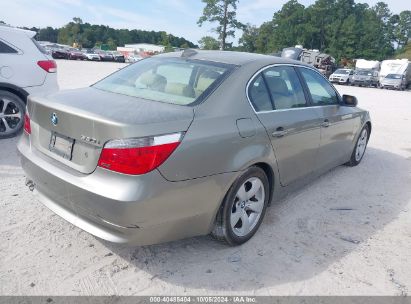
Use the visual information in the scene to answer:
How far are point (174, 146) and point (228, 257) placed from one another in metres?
1.17

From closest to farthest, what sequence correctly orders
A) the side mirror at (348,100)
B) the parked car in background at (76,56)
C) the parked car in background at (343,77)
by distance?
the side mirror at (348,100) → the parked car in background at (343,77) → the parked car in background at (76,56)

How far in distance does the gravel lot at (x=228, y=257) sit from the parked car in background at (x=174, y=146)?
0.32 metres

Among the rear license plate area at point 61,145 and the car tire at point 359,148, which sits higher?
the rear license plate area at point 61,145

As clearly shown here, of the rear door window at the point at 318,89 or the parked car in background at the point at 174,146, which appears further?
the rear door window at the point at 318,89

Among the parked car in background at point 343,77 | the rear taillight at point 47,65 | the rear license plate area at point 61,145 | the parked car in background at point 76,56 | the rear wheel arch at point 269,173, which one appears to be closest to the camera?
the rear license plate area at point 61,145

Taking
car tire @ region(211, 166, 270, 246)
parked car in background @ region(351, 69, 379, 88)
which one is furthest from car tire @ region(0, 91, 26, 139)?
parked car in background @ region(351, 69, 379, 88)

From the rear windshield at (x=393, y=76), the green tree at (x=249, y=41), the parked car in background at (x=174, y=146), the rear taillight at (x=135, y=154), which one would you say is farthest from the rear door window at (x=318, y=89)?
the green tree at (x=249, y=41)

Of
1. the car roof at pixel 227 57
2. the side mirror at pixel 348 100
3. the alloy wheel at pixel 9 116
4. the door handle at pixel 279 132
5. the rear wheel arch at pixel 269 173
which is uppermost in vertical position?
the car roof at pixel 227 57

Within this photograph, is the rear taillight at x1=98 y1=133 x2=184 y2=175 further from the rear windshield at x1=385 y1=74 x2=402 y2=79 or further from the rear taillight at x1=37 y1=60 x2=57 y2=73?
the rear windshield at x1=385 y1=74 x2=402 y2=79

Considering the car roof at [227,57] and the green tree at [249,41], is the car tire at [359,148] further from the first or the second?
the green tree at [249,41]

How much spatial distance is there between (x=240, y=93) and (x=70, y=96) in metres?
1.40

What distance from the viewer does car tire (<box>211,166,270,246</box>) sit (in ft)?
10.00

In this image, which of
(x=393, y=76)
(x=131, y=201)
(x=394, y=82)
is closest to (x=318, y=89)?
(x=131, y=201)

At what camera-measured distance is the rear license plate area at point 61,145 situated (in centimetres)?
273
